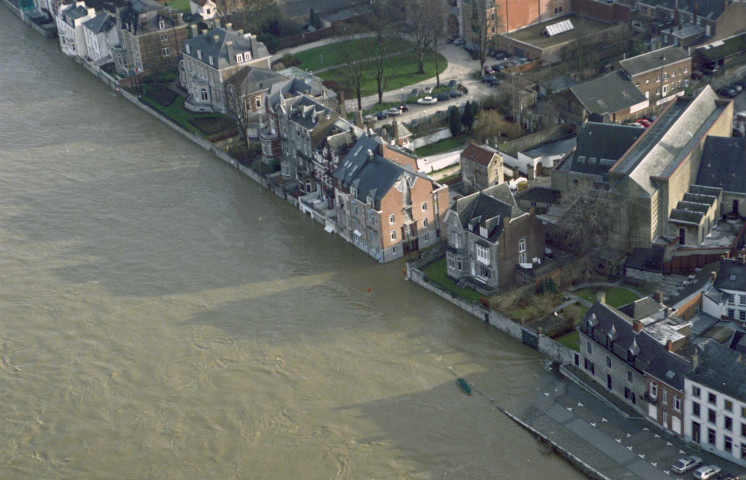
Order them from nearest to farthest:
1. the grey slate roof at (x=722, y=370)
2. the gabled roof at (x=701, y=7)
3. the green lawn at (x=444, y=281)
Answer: the grey slate roof at (x=722, y=370), the green lawn at (x=444, y=281), the gabled roof at (x=701, y=7)

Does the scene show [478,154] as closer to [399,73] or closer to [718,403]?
[399,73]

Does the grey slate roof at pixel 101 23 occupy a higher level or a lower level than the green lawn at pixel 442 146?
higher

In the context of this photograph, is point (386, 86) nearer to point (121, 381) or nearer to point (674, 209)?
point (674, 209)

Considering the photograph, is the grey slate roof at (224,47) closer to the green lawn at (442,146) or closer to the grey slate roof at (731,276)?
the green lawn at (442,146)

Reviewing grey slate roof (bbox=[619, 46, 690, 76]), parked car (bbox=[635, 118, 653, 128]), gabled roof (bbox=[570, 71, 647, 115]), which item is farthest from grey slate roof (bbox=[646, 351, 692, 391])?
grey slate roof (bbox=[619, 46, 690, 76])

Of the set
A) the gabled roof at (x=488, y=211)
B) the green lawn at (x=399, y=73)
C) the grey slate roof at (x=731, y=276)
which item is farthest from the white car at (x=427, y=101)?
the grey slate roof at (x=731, y=276)

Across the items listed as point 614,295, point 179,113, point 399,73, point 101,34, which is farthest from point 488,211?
point 101,34

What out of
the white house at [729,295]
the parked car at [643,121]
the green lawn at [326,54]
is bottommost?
the white house at [729,295]
